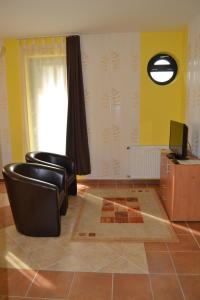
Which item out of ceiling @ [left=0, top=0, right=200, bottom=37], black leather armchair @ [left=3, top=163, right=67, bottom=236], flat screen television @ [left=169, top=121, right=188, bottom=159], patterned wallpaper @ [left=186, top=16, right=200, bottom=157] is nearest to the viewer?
black leather armchair @ [left=3, top=163, right=67, bottom=236]

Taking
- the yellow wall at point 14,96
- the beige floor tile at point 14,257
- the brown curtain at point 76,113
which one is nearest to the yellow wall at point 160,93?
the brown curtain at point 76,113

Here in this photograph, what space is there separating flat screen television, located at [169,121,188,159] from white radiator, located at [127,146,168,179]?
0.87m

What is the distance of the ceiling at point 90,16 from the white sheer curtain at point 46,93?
283mm

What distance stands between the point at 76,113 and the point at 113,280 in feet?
9.86

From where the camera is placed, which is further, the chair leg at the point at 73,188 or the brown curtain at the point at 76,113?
the brown curtain at the point at 76,113

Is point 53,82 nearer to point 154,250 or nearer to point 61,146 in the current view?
point 61,146

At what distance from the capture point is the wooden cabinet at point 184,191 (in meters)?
3.19

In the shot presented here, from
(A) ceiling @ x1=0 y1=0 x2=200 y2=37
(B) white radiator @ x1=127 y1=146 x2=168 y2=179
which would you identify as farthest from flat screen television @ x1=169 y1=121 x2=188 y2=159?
(A) ceiling @ x1=0 y1=0 x2=200 y2=37

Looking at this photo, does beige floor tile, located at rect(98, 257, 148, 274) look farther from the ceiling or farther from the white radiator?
the ceiling

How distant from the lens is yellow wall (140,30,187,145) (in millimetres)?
4520

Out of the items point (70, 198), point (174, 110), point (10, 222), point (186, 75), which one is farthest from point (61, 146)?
point (186, 75)

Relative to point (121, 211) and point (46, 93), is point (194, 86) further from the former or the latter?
point (46, 93)

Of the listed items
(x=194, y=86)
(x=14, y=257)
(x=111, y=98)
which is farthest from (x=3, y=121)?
(x=194, y=86)

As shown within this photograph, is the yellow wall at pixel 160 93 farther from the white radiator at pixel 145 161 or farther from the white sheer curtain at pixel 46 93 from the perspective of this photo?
the white sheer curtain at pixel 46 93
